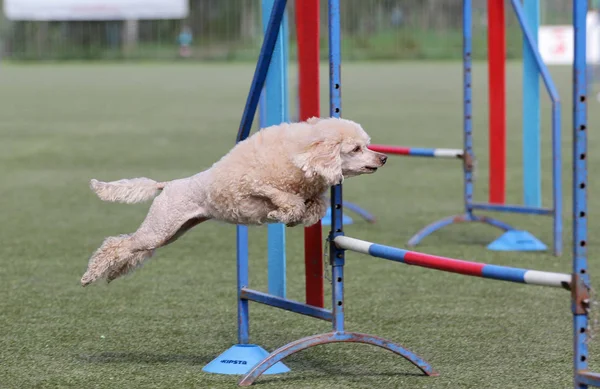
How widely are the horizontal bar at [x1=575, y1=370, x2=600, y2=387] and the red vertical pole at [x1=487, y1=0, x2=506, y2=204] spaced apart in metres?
4.35

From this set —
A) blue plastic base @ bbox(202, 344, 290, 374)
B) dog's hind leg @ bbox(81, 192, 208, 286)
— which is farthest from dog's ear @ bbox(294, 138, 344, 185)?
blue plastic base @ bbox(202, 344, 290, 374)

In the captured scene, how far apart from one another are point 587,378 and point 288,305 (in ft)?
4.26

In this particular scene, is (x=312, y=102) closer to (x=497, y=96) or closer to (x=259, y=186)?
(x=259, y=186)

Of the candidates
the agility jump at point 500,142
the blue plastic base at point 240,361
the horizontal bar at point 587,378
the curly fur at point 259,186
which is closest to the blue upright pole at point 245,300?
the blue plastic base at point 240,361

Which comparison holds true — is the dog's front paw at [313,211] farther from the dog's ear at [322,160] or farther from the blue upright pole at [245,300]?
the blue upright pole at [245,300]

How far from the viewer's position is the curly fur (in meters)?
3.70

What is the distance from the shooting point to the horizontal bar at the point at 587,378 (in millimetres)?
3168

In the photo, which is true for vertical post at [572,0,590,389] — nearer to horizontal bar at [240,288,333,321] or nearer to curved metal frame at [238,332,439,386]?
curved metal frame at [238,332,439,386]

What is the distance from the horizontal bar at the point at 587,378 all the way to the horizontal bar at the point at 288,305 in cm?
102

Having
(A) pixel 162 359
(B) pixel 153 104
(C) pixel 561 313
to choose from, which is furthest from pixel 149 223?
(B) pixel 153 104

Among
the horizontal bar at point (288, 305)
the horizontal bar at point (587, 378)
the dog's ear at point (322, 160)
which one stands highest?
the dog's ear at point (322, 160)

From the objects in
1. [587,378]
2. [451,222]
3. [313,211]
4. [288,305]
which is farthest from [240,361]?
[451,222]

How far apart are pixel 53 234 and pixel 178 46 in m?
38.9

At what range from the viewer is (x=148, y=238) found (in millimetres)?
3943
